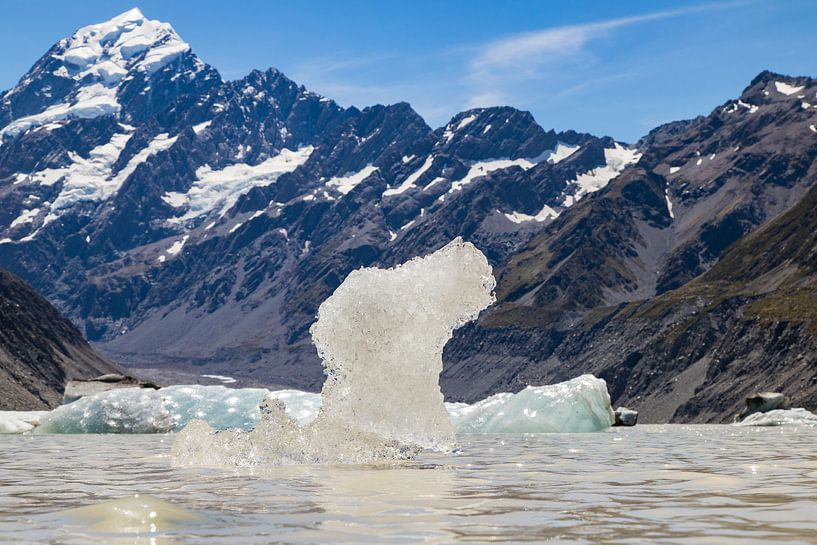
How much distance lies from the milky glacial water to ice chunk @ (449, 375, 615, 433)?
65.2 ft

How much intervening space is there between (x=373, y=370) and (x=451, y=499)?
351 inches

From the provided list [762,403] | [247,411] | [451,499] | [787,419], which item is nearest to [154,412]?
[247,411]

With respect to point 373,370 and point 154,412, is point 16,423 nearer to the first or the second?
point 154,412

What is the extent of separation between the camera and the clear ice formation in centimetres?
2222

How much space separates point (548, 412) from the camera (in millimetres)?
44969

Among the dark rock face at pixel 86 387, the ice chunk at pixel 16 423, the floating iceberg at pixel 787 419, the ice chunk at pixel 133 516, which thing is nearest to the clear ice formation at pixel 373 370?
the ice chunk at pixel 133 516

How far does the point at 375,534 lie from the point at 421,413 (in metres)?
13.2

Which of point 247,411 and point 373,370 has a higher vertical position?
point 373,370

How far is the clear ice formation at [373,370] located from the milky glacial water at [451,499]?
1.20m

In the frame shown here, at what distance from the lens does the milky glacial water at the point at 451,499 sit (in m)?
10.4

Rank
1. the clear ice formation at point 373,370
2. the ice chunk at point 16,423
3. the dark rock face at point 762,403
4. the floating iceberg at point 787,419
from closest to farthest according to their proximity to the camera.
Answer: the clear ice formation at point 373,370, the ice chunk at point 16,423, the floating iceberg at point 787,419, the dark rock face at point 762,403

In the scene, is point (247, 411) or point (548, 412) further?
point (247, 411)

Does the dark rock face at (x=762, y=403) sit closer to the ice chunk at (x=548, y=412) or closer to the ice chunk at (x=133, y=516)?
the ice chunk at (x=548, y=412)

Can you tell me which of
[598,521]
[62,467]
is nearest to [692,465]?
[598,521]
